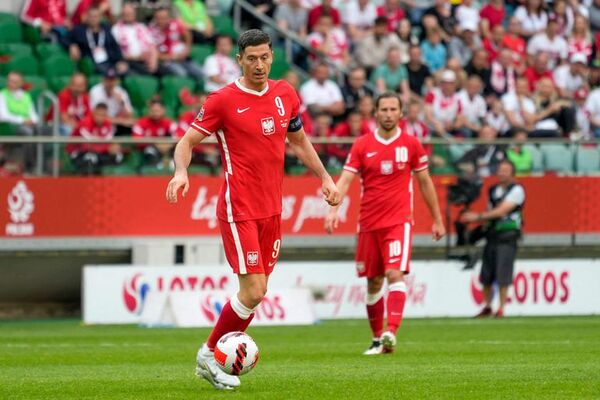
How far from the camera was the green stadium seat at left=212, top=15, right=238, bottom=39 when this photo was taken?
83.1 ft

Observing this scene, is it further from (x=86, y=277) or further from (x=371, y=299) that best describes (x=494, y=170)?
(x=371, y=299)

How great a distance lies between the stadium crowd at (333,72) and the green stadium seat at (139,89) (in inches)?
0.8

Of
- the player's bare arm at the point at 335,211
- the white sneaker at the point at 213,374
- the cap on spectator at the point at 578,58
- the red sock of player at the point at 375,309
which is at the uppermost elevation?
the cap on spectator at the point at 578,58

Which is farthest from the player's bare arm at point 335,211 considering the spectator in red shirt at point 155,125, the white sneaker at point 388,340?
the spectator in red shirt at point 155,125

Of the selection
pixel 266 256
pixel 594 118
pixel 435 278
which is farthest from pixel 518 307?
pixel 266 256

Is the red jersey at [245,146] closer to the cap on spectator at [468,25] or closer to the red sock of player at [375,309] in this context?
the red sock of player at [375,309]

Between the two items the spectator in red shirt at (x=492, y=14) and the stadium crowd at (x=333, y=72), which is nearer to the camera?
the stadium crowd at (x=333, y=72)

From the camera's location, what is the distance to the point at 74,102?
21734 millimetres

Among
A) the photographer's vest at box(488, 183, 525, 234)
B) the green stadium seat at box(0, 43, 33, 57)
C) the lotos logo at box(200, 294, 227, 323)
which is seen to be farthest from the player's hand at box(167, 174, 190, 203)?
the green stadium seat at box(0, 43, 33, 57)

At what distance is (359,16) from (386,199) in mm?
12501

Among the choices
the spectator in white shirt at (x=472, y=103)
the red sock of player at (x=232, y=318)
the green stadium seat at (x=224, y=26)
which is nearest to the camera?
the red sock of player at (x=232, y=318)

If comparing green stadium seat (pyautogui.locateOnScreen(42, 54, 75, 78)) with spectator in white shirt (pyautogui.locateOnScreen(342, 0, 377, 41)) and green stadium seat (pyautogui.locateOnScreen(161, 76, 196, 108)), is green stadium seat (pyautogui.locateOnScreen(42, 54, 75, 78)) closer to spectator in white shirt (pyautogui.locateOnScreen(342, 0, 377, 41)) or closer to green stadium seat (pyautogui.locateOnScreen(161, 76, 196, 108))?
green stadium seat (pyautogui.locateOnScreen(161, 76, 196, 108))

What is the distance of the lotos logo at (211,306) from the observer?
19797mm

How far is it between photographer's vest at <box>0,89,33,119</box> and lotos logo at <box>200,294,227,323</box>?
4.00 meters
